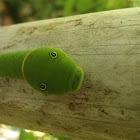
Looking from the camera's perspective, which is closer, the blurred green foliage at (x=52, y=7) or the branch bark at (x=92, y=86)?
the branch bark at (x=92, y=86)

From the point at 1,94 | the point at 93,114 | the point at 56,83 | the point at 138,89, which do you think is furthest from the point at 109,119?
the point at 1,94

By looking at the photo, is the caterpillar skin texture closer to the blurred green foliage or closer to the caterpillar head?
the caterpillar head

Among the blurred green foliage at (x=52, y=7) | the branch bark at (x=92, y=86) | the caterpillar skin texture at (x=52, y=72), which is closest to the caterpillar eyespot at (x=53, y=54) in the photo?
the caterpillar skin texture at (x=52, y=72)

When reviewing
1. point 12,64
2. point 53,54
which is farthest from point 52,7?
point 53,54

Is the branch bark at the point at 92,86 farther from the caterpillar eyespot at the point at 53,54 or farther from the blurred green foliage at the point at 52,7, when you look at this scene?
the blurred green foliage at the point at 52,7

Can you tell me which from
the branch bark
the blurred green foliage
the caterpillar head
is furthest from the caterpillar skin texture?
the blurred green foliage

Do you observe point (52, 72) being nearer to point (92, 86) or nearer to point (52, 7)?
point (92, 86)
